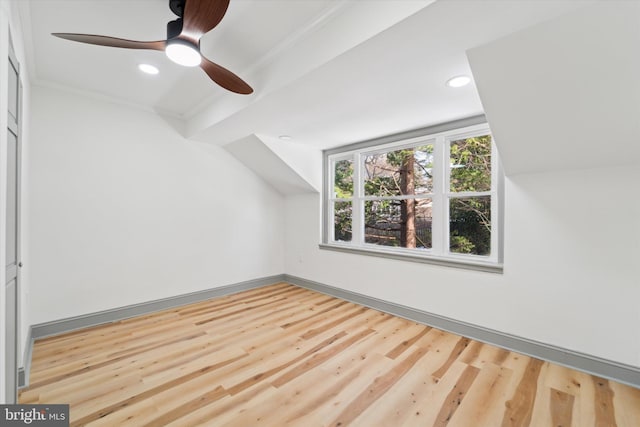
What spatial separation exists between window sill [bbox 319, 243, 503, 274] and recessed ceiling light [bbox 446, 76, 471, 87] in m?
1.69

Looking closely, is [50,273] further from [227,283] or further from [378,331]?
[378,331]

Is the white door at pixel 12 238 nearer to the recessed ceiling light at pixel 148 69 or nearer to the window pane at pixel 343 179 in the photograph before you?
the recessed ceiling light at pixel 148 69

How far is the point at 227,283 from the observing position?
13.3 ft

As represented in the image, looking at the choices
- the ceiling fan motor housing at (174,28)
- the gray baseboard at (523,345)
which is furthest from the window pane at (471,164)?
the ceiling fan motor housing at (174,28)

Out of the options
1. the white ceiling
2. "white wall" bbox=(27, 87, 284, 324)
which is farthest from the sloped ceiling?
"white wall" bbox=(27, 87, 284, 324)

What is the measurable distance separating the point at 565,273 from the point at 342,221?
104 inches

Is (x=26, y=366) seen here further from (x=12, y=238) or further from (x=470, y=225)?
(x=470, y=225)

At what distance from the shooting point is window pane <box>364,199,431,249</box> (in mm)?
3301

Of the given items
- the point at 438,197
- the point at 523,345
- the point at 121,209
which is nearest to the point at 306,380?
the point at 523,345

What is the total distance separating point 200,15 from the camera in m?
1.37

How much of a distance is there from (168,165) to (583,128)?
4.11 m

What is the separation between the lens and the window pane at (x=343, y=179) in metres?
4.12

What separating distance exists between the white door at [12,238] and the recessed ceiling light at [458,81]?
2.67 metres

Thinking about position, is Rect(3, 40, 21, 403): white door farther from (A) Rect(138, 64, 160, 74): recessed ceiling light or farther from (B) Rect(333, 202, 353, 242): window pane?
(B) Rect(333, 202, 353, 242): window pane
